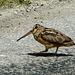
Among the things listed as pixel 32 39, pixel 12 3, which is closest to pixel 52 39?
pixel 32 39

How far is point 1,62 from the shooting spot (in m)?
6.88

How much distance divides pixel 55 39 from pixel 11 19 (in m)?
5.67

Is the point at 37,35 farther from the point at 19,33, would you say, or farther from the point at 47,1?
the point at 47,1

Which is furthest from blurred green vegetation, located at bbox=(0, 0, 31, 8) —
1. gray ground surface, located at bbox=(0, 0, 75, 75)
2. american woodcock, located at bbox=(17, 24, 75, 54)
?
american woodcock, located at bbox=(17, 24, 75, 54)

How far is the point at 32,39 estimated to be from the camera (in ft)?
33.3

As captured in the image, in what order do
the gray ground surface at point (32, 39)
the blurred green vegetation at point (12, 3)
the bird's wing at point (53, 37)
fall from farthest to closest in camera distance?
the blurred green vegetation at point (12, 3) < the bird's wing at point (53, 37) < the gray ground surface at point (32, 39)

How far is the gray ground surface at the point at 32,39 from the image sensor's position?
6355mm

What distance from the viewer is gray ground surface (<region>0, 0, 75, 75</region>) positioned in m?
6.36

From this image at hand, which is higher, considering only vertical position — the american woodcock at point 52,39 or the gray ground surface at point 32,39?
the american woodcock at point 52,39

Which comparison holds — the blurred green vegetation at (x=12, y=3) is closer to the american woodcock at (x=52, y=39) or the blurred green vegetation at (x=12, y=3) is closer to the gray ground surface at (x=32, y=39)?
the gray ground surface at (x=32, y=39)

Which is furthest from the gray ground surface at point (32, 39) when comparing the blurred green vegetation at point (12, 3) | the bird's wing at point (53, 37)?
the bird's wing at point (53, 37)

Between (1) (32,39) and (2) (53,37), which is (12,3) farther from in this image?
(2) (53,37)

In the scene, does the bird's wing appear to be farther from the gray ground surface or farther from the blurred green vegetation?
the blurred green vegetation

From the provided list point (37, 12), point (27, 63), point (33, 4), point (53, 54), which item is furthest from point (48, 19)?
point (27, 63)
